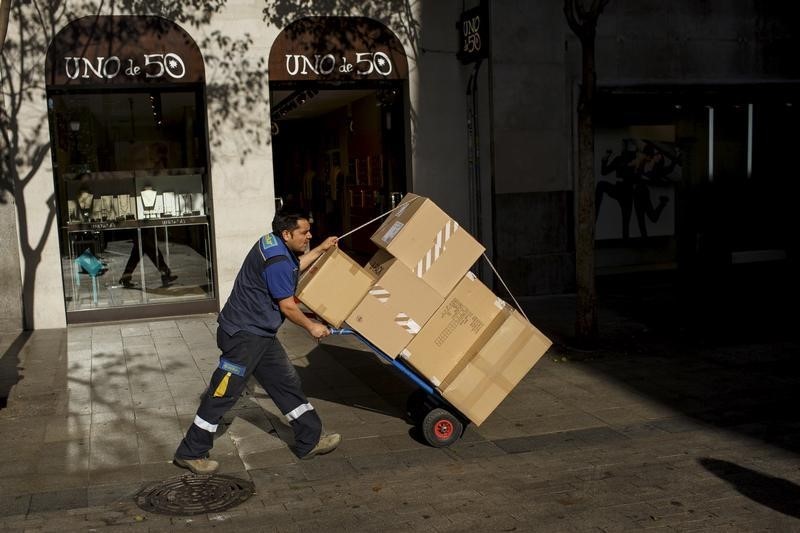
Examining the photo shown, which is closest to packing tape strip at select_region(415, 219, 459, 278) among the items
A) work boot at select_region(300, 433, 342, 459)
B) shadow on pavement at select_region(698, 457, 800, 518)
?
work boot at select_region(300, 433, 342, 459)

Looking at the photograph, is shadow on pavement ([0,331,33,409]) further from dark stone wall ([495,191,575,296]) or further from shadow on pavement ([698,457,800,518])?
dark stone wall ([495,191,575,296])

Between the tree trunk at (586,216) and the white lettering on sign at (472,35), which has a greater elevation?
the white lettering on sign at (472,35)

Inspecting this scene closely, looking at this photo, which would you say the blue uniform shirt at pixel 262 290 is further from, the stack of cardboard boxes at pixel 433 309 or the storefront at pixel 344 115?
the storefront at pixel 344 115

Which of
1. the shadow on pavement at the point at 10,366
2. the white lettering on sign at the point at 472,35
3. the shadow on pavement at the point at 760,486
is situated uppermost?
the white lettering on sign at the point at 472,35

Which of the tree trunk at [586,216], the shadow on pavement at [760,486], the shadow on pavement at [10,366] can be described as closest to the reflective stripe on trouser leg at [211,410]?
the shadow on pavement at [10,366]

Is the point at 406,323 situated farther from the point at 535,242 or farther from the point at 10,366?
the point at 535,242

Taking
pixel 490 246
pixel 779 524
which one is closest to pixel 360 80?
pixel 490 246

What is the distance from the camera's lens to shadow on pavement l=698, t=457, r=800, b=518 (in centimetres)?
589

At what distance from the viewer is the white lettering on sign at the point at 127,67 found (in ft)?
41.5

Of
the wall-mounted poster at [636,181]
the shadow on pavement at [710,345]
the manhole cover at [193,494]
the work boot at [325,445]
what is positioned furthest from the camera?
the wall-mounted poster at [636,181]

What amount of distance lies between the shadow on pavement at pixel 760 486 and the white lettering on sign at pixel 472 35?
8089mm

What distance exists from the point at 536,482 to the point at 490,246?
8.14 m

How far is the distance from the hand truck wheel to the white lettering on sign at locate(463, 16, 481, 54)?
24.7 feet

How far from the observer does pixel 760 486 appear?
6227mm
